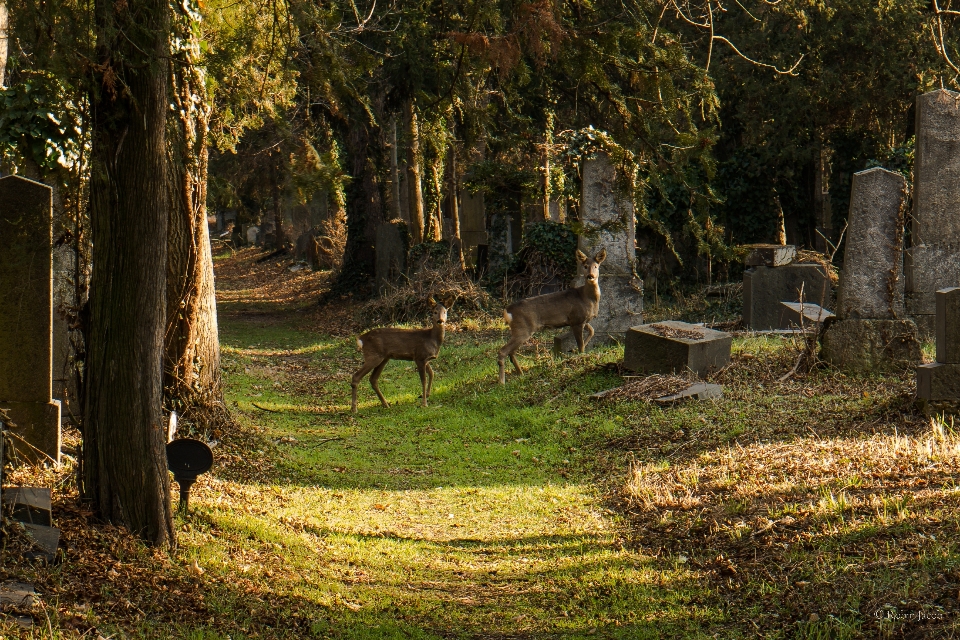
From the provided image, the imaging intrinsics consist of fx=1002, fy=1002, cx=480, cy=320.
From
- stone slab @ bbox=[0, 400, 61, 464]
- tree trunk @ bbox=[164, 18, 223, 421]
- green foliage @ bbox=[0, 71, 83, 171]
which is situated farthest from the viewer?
tree trunk @ bbox=[164, 18, 223, 421]

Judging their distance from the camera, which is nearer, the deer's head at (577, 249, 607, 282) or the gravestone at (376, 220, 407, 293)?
the deer's head at (577, 249, 607, 282)

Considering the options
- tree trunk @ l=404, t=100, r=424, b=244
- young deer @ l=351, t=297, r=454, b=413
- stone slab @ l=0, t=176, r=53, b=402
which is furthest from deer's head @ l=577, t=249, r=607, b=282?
tree trunk @ l=404, t=100, r=424, b=244

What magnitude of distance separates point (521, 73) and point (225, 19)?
327 cm

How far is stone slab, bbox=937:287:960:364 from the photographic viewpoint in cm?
977

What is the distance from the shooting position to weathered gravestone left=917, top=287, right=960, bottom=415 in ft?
32.2

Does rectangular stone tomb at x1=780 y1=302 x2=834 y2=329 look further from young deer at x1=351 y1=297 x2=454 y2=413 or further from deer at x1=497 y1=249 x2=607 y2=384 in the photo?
young deer at x1=351 y1=297 x2=454 y2=413

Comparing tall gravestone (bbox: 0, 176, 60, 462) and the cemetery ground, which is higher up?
tall gravestone (bbox: 0, 176, 60, 462)

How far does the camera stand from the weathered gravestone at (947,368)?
9805mm

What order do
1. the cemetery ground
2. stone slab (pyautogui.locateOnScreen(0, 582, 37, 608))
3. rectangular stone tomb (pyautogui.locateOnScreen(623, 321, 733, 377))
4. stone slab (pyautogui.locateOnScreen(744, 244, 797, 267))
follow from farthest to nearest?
1. stone slab (pyautogui.locateOnScreen(744, 244, 797, 267))
2. rectangular stone tomb (pyautogui.locateOnScreen(623, 321, 733, 377))
3. the cemetery ground
4. stone slab (pyautogui.locateOnScreen(0, 582, 37, 608))

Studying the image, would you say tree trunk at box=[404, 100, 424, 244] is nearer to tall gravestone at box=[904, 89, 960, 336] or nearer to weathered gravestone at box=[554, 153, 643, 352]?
weathered gravestone at box=[554, 153, 643, 352]

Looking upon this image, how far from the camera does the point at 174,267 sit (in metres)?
9.88

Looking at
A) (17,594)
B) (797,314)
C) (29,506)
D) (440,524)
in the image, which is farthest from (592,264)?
(17,594)

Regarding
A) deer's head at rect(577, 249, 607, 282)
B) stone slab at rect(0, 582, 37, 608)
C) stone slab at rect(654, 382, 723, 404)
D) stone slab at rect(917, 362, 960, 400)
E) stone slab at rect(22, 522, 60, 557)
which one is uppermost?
deer's head at rect(577, 249, 607, 282)

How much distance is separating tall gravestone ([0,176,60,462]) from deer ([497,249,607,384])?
27.5 feet
